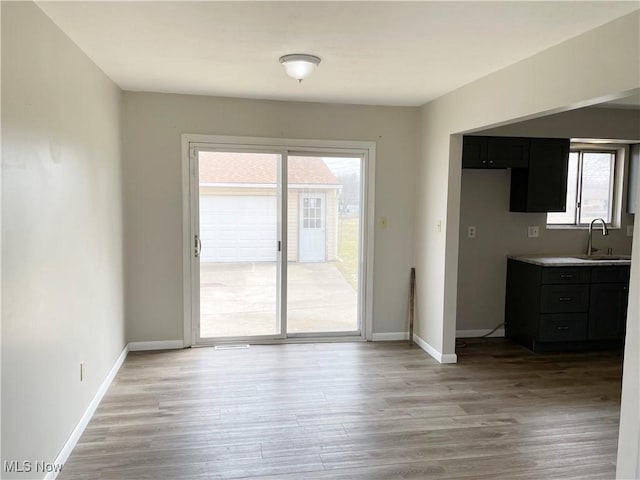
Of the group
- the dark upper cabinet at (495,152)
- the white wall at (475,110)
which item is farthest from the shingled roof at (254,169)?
the dark upper cabinet at (495,152)

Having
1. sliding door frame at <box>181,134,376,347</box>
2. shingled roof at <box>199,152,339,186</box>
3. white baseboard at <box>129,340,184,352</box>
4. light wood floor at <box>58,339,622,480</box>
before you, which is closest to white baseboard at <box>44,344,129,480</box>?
light wood floor at <box>58,339,622,480</box>

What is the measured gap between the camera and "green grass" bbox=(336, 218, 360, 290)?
193 inches

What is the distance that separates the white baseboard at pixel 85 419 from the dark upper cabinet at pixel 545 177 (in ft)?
13.2

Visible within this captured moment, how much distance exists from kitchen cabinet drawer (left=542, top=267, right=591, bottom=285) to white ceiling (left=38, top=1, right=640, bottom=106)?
2.00 meters

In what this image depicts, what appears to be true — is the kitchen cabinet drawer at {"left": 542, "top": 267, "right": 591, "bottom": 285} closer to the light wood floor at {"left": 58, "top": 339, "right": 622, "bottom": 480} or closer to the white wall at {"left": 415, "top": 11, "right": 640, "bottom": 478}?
the light wood floor at {"left": 58, "top": 339, "right": 622, "bottom": 480}

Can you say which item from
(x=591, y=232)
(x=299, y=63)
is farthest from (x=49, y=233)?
(x=591, y=232)

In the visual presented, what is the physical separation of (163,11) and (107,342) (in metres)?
2.45

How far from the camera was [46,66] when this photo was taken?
240 centimetres

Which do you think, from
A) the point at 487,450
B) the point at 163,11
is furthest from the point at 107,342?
the point at 487,450

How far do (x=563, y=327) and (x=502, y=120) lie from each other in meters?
2.32

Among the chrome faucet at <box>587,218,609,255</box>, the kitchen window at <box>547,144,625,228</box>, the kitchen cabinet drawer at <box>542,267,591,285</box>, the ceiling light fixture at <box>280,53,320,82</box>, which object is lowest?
the kitchen cabinet drawer at <box>542,267,591,285</box>

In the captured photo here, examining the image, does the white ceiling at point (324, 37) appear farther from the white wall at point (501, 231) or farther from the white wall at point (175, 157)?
the white wall at point (501, 231)

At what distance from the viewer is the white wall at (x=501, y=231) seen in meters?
4.82

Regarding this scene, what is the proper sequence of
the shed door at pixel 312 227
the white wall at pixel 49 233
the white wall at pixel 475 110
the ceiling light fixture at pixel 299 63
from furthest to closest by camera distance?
the shed door at pixel 312 227 < the ceiling light fixture at pixel 299 63 < the white wall at pixel 475 110 < the white wall at pixel 49 233
